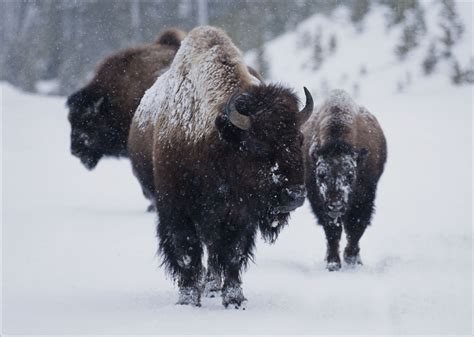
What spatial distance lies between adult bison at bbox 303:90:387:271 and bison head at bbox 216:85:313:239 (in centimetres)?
243

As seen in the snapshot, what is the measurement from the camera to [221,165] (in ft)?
18.7

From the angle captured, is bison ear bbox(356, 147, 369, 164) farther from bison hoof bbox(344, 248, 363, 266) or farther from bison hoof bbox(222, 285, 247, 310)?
bison hoof bbox(222, 285, 247, 310)

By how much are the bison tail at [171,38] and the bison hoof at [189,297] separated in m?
4.81

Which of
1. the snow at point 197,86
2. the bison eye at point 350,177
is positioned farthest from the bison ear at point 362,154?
the snow at point 197,86

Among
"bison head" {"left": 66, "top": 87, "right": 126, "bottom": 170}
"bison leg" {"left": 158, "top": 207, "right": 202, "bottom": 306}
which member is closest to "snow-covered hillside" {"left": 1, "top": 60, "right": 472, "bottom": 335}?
"bison leg" {"left": 158, "top": 207, "right": 202, "bottom": 306}

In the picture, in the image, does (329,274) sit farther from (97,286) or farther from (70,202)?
(70,202)

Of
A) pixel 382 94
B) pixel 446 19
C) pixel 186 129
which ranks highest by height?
pixel 446 19

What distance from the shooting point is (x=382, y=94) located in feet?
63.6

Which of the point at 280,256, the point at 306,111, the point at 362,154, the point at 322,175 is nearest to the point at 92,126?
the point at 280,256

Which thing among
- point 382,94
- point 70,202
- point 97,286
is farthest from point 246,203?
point 382,94

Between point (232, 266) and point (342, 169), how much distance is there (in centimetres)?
253

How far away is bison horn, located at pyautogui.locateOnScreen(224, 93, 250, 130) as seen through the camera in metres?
5.46

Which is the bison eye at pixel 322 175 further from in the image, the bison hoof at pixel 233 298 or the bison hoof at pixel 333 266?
the bison hoof at pixel 233 298

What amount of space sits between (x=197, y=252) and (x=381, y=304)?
1.52m
